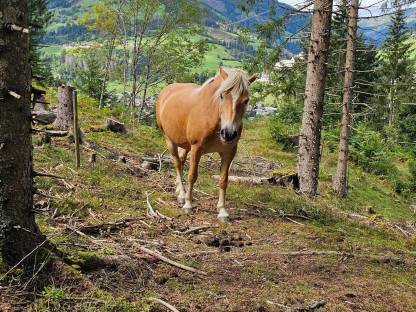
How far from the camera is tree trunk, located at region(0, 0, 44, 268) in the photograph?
3863 mm

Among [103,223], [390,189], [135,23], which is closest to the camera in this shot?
[103,223]

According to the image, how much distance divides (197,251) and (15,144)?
3.11m

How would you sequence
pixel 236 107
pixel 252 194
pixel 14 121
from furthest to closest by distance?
pixel 252 194 < pixel 236 107 < pixel 14 121

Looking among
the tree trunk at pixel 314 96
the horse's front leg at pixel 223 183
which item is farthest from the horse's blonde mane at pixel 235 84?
the tree trunk at pixel 314 96

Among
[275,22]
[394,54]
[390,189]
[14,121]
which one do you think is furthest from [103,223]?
[394,54]

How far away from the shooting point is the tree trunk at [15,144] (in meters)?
3.86

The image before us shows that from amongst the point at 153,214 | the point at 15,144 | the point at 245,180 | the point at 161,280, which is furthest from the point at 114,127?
the point at 15,144

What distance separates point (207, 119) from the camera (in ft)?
26.6

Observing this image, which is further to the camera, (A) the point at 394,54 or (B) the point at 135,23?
(A) the point at 394,54

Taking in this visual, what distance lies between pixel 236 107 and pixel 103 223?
268 cm

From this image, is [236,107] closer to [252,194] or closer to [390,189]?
[252,194]

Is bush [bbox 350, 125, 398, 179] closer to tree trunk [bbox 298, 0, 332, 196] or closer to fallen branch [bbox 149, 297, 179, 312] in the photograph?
tree trunk [bbox 298, 0, 332, 196]

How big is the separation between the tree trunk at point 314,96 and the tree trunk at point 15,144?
30.6ft

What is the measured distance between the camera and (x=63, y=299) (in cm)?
400
